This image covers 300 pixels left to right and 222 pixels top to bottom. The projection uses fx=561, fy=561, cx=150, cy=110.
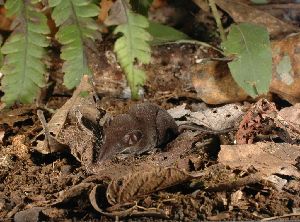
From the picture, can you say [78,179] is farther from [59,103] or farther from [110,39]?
[110,39]

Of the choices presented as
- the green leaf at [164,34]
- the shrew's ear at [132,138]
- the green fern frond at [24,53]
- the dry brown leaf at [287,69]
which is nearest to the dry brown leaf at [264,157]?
the shrew's ear at [132,138]

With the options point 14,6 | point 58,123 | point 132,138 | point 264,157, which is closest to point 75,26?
point 14,6

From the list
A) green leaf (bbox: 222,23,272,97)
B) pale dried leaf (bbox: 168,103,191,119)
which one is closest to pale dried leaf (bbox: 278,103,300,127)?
green leaf (bbox: 222,23,272,97)

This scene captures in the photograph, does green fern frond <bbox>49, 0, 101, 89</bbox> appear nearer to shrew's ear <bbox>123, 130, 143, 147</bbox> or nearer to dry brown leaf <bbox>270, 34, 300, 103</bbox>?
shrew's ear <bbox>123, 130, 143, 147</bbox>

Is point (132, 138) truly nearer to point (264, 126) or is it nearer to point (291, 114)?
point (264, 126)

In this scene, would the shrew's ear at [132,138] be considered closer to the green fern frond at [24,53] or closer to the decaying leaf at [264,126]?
the decaying leaf at [264,126]

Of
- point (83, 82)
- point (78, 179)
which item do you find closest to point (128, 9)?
point (83, 82)
